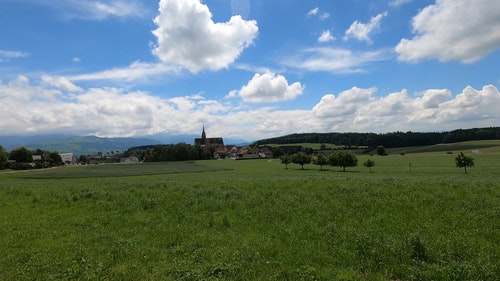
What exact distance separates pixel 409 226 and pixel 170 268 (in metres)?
9.01

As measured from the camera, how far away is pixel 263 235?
11.2 meters

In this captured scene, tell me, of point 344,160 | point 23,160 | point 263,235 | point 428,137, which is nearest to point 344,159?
point 344,160

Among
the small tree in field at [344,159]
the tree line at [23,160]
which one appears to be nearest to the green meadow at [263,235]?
the small tree in field at [344,159]

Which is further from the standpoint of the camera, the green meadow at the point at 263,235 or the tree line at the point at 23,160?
the tree line at the point at 23,160

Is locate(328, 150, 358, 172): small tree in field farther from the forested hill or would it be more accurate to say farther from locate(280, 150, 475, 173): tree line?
the forested hill

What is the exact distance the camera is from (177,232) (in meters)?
11.8

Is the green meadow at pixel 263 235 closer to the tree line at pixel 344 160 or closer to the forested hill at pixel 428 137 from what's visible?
the tree line at pixel 344 160

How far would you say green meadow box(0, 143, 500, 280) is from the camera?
8.38 meters

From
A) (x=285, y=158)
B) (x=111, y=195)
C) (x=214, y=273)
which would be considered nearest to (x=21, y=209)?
(x=111, y=195)

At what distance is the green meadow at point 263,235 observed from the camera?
8375mm

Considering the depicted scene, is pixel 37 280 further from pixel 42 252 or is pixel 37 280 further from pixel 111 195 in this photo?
pixel 111 195

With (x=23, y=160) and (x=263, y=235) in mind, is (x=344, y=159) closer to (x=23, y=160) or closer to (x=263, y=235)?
(x=263, y=235)

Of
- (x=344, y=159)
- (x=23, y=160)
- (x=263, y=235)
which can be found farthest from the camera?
(x=23, y=160)

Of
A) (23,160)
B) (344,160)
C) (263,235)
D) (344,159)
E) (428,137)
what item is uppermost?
(428,137)
